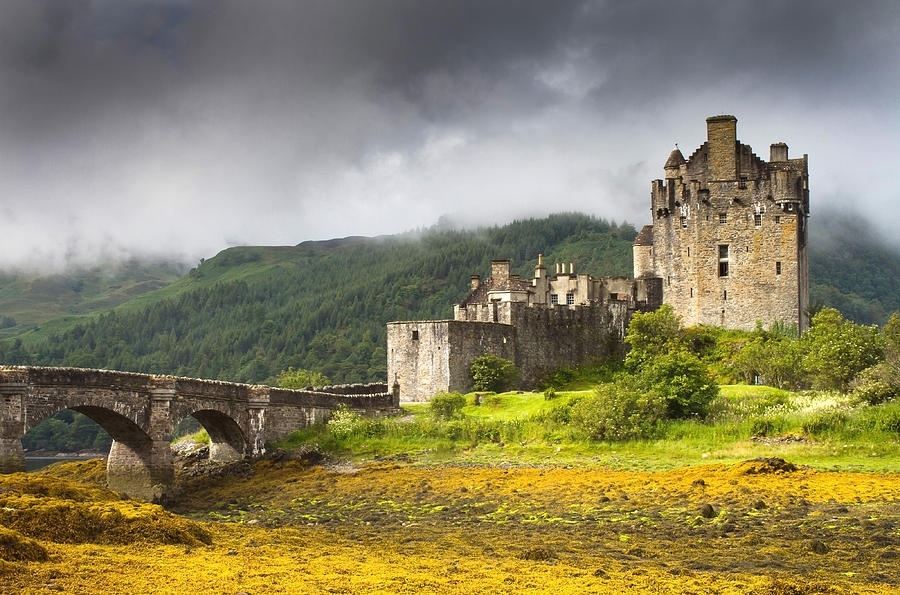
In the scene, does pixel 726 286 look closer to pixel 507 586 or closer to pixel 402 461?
pixel 402 461

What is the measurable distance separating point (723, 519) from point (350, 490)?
50.4ft

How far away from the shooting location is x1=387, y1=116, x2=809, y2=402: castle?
71.2 metres

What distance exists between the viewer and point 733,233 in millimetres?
73562

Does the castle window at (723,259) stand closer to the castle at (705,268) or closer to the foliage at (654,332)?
the castle at (705,268)

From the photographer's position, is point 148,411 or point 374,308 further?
point 374,308

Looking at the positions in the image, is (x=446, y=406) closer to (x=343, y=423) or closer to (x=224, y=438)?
(x=343, y=423)

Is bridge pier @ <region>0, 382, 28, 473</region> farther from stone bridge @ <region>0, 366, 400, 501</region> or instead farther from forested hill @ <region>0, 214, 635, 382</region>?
forested hill @ <region>0, 214, 635, 382</region>

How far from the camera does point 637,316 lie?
236 feet

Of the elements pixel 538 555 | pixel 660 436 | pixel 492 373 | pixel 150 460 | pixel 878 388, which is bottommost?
pixel 538 555

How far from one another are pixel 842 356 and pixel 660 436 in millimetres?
11807

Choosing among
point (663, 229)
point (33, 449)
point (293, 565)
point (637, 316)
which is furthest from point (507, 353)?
point (33, 449)

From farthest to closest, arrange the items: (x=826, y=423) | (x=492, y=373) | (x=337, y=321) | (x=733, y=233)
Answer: (x=337, y=321) → (x=733, y=233) → (x=492, y=373) → (x=826, y=423)

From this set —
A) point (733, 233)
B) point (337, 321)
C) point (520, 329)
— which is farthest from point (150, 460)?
point (337, 321)

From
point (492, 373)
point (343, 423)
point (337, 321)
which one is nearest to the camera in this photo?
point (343, 423)
